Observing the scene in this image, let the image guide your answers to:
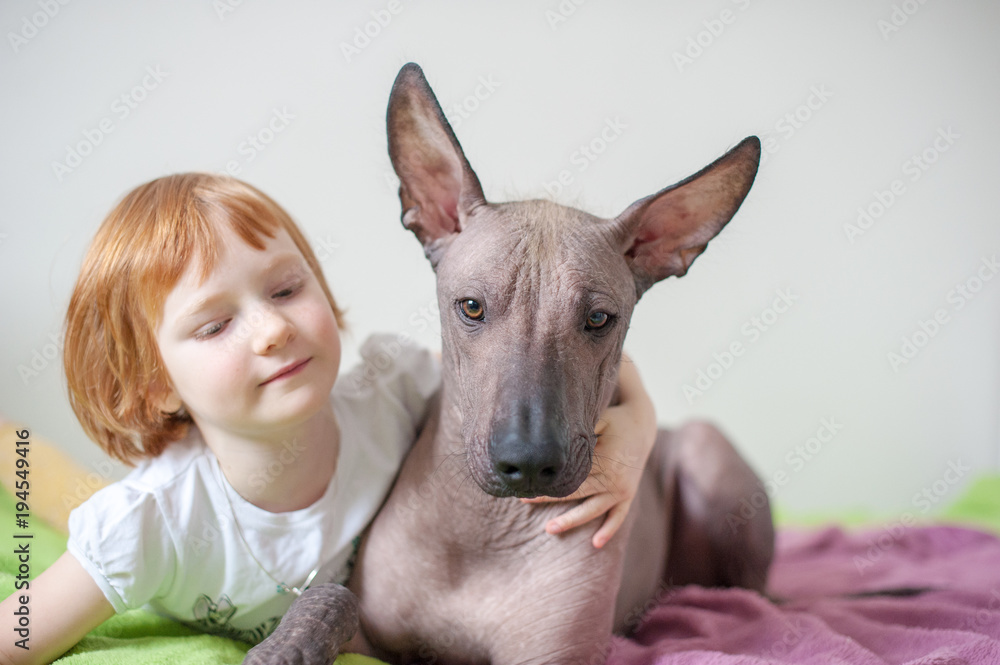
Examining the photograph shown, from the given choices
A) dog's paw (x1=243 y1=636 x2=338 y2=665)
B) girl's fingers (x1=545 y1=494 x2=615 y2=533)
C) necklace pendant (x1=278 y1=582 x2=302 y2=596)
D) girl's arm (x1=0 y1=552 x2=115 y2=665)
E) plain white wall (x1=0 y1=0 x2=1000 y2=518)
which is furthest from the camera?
plain white wall (x1=0 y1=0 x2=1000 y2=518)

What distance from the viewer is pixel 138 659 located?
1.56 m

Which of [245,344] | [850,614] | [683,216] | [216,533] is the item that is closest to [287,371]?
[245,344]

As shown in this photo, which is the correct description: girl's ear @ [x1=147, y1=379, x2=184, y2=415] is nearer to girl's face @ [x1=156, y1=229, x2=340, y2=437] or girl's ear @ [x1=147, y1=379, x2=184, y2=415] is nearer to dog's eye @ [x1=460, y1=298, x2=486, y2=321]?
girl's face @ [x1=156, y1=229, x2=340, y2=437]

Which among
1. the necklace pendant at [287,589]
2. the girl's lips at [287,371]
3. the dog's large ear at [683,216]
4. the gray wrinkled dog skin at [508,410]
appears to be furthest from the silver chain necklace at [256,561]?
the dog's large ear at [683,216]

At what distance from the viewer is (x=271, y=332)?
1.56 meters

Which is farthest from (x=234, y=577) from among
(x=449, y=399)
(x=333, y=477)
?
(x=449, y=399)

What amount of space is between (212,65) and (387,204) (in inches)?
31.3

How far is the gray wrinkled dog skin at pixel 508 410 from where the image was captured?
1.37m

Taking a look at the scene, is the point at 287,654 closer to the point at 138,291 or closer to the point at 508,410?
the point at 508,410

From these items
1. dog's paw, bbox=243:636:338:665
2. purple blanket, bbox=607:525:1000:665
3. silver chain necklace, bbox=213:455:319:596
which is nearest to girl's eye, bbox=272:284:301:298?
silver chain necklace, bbox=213:455:319:596

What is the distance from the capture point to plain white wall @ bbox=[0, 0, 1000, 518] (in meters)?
2.71

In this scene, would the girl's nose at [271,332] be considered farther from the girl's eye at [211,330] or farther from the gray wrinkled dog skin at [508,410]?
the gray wrinkled dog skin at [508,410]

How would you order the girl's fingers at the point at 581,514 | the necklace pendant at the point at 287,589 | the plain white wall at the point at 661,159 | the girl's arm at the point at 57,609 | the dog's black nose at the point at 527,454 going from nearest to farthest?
1. the dog's black nose at the point at 527,454
2. the girl's arm at the point at 57,609
3. the girl's fingers at the point at 581,514
4. the necklace pendant at the point at 287,589
5. the plain white wall at the point at 661,159

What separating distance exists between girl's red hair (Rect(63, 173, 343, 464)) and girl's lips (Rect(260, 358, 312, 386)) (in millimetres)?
253
